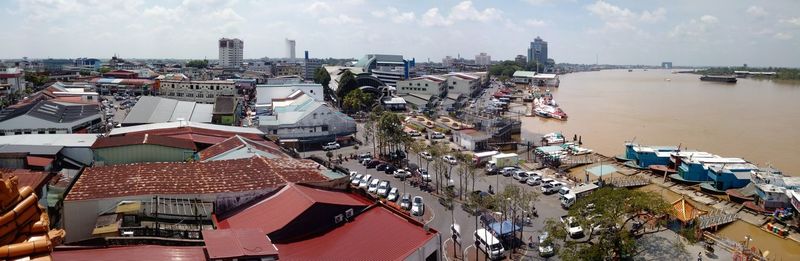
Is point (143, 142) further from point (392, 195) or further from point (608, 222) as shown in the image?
point (608, 222)

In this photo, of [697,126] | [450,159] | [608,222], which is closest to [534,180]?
[450,159]

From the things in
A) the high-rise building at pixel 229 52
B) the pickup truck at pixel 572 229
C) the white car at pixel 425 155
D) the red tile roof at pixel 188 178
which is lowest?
the pickup truck at pixel 572 229

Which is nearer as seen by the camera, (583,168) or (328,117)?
(583,168)

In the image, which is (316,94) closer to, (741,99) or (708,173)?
(708,173)

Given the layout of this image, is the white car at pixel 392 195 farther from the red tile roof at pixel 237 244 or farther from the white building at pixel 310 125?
the white building at pixel 310 125

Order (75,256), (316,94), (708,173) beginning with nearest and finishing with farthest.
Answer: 1. (75,256)
2. (708,173)
3. (316,94)

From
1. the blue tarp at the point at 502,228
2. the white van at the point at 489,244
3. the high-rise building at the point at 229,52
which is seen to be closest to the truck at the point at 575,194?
the blue tarp at the point at 502,228

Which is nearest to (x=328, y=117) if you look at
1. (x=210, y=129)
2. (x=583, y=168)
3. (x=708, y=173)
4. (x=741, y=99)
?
(x=210, y=129)
